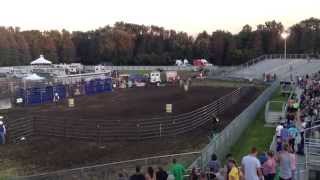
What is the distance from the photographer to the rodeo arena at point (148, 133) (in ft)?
46.2

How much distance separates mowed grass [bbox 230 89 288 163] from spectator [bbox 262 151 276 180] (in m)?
7.15

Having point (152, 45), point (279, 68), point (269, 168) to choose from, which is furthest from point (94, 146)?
point (152, 45)

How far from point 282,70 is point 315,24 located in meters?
44.1

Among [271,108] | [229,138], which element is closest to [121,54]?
[271,108]

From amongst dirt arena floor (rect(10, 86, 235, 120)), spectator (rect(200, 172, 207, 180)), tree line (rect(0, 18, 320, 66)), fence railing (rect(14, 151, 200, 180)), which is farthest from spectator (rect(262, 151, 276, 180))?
tree line (rect(0, 18, 320, 66))

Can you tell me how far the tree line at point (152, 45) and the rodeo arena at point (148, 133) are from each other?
54.2m

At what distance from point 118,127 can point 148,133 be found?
87.0 inches

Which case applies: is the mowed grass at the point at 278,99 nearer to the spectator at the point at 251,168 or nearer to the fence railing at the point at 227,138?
the fence railing at the point at 227,138

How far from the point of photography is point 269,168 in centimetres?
1288

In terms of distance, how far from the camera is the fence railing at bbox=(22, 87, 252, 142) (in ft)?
83.5

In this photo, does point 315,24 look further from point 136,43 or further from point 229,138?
point 229,138

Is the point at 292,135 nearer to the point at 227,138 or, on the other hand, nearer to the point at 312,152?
the point at 312,152

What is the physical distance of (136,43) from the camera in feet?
416

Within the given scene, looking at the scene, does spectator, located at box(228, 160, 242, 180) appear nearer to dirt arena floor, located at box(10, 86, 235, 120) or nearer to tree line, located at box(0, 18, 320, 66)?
dirt arena floor, located at box(10, 86, 235, 120)
